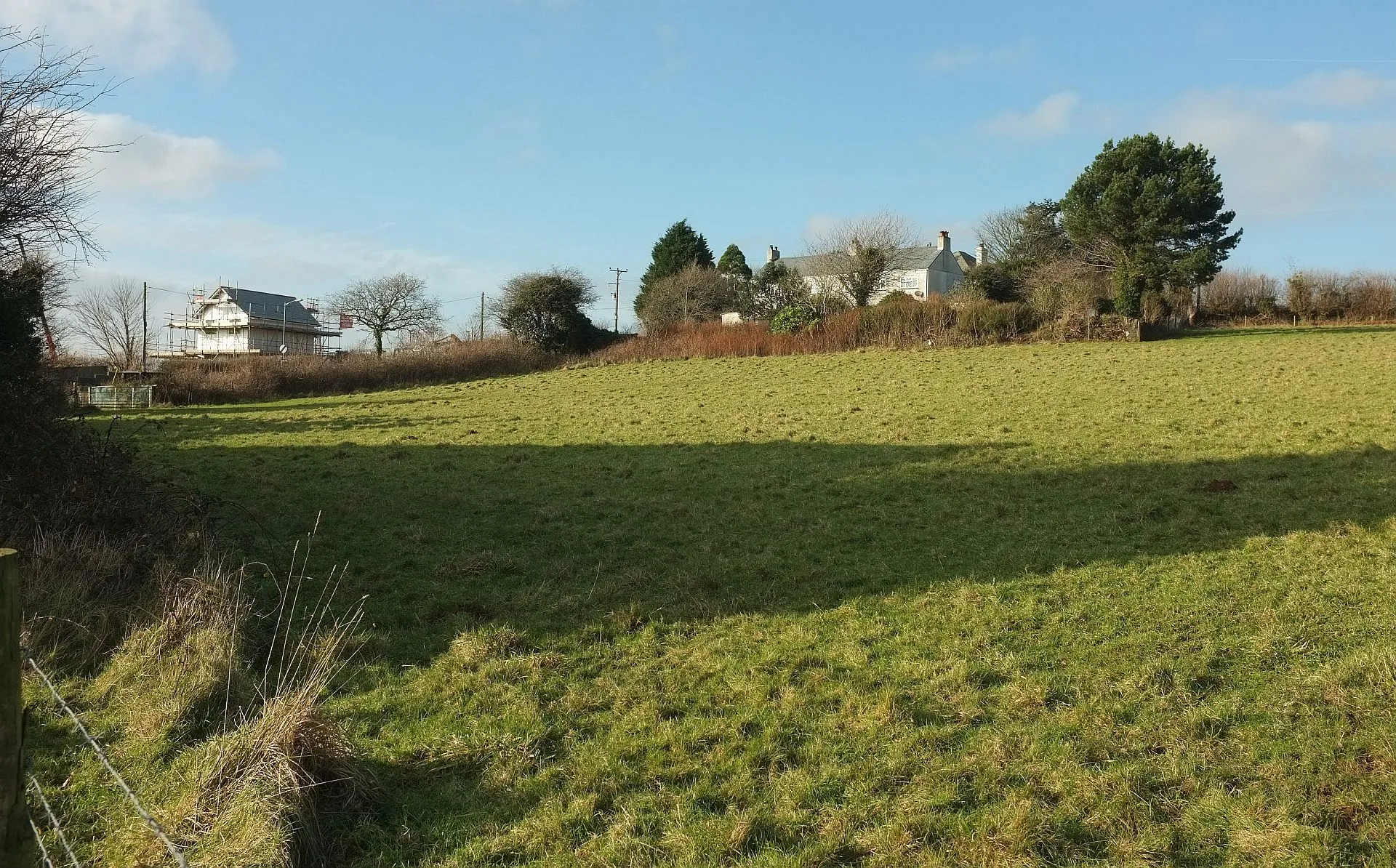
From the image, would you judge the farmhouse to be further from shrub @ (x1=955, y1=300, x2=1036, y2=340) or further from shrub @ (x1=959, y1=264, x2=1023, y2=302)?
shrub @ (x1=955, y1=300, x2=1036, y2=340)

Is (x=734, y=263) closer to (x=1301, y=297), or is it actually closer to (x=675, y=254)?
(x=675, y=254)

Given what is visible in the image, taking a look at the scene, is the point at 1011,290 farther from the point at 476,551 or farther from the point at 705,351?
the point at 476,551

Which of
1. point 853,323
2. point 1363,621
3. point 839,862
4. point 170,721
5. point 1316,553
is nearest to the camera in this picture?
point 839,862

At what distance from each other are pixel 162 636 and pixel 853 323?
105 feet

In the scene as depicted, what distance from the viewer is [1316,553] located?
8523mm

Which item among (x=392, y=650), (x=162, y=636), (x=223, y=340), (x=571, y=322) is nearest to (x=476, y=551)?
(x=392, y=650)

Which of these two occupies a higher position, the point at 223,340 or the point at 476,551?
the point at 223,340

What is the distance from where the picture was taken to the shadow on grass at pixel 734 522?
829 cm

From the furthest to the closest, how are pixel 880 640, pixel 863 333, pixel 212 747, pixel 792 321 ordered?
pixel 792 321, pixel 863 333, pixel 880 640, pixel 212 747

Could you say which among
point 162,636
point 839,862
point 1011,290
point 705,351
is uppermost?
point 1011,290

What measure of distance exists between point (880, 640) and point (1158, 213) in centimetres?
3518

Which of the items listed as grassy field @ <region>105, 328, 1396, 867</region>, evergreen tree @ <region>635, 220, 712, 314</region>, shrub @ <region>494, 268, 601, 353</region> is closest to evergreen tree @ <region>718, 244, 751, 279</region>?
evergreen tree @ <region>635, 220, 712, 314</region>

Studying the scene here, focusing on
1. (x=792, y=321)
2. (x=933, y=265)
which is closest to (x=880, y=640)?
(x=792, y=321)

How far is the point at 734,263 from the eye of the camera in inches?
2430
